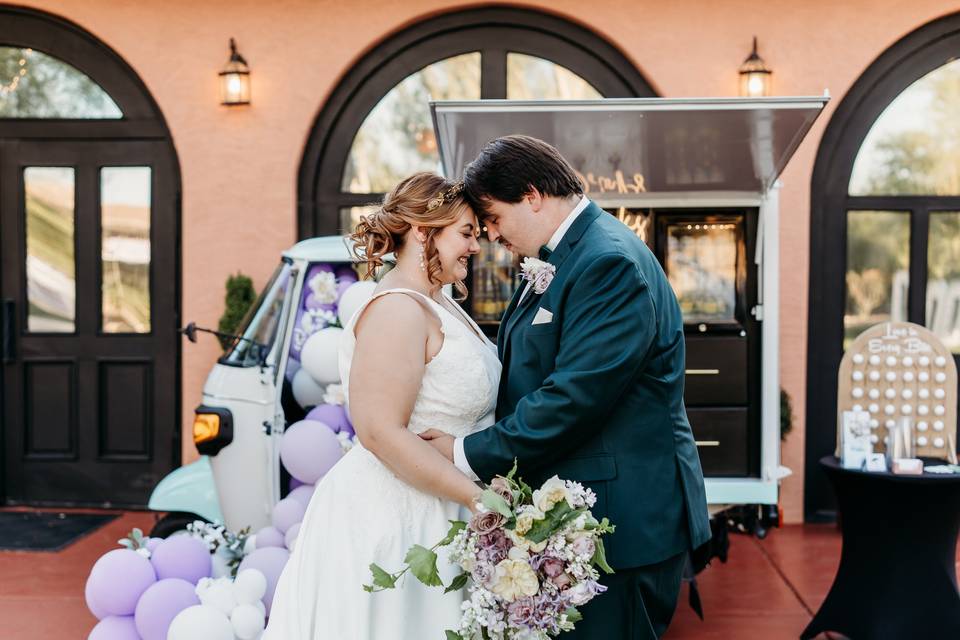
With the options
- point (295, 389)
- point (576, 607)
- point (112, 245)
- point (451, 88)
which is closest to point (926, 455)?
point (576, 607)

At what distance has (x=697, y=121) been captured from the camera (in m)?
4.67

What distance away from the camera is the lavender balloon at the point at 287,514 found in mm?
4488

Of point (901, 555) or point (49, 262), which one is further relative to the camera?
point (49, 262)

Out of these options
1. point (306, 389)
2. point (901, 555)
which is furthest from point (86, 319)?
point (901, 555)

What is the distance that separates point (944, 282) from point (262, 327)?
5.28 m

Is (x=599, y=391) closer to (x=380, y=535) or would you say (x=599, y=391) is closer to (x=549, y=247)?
(x=549, y=247)

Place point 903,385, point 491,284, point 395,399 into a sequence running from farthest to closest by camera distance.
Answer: point 491,284
point 903,385
point 395,399

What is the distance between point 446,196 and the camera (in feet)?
8.59

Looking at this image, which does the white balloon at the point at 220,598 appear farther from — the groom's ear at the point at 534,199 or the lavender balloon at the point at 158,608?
the groom's ear at the point at 534,199

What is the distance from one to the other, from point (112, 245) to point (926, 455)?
20.1ft

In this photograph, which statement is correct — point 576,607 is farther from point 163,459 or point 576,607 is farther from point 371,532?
point 163,459

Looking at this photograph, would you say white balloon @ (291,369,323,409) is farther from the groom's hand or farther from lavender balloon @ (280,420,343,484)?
the groom's hand

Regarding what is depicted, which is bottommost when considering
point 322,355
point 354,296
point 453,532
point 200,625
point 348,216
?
point 200,625

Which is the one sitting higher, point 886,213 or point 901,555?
point 886,213
